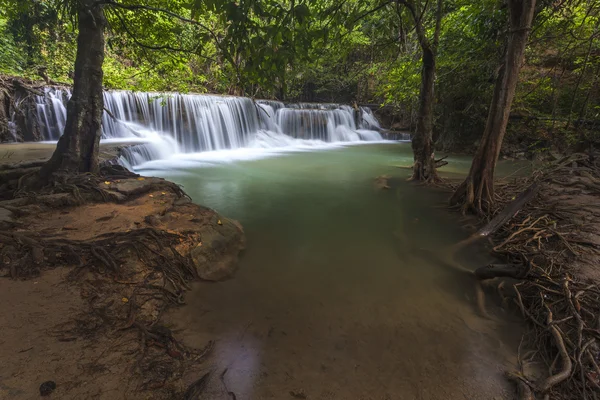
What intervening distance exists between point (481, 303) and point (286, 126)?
668 inches

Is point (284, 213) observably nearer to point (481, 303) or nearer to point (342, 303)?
point (342, 303)

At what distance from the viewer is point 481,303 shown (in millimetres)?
3225

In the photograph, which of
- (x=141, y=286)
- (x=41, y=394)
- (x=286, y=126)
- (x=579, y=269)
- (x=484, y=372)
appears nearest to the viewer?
(x=41, y=394)

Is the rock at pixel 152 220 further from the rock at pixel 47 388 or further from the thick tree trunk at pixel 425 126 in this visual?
the thick tree trunk at pixel 425 126

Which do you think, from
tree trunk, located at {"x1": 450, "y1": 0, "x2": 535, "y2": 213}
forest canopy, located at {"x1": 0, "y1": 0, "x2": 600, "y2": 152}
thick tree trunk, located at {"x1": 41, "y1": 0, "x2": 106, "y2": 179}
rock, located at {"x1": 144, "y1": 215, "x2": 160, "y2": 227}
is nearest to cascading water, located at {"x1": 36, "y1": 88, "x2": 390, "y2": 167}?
forest canopy, located at {"x1": 0, "y1": 0, "x2": 600, "y2": 152}

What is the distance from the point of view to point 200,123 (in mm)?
14438

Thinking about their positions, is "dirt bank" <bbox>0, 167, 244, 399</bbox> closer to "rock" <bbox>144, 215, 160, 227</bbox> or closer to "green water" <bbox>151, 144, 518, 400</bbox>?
"rock" <bbox>144, 215, 160, 227</bbox>

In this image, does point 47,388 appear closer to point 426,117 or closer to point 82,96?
point 82,96

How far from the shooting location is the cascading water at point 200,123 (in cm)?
1075

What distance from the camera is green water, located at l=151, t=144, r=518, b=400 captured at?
7.28 ft

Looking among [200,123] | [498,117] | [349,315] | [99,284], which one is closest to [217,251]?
[99,284]

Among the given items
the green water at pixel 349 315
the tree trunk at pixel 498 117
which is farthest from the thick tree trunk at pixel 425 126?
the green water at pixel 349 315

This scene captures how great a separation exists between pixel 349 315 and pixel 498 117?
4188 mm

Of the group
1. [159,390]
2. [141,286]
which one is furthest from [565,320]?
Result: [141,286]
